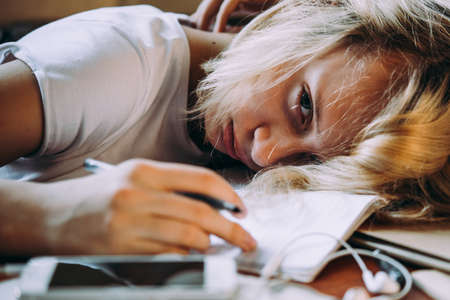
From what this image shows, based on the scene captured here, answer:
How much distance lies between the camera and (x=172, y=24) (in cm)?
75

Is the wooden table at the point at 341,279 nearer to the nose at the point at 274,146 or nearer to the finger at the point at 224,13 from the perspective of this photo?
the nose at the point at 274,146

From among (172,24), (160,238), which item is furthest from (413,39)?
(160,238)

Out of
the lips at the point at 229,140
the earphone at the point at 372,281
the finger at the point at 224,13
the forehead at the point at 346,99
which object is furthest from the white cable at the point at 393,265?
the finger at the point at 224,13

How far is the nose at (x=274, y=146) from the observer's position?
0.65m

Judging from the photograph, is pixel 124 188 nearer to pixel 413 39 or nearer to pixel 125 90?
pixel 125 90

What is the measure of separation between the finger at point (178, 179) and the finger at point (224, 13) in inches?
25.1

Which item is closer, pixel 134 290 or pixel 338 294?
pixel 134 290

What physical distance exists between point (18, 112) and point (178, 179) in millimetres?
276

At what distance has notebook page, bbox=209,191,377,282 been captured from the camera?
0.41 meters

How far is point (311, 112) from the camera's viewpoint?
636 millimetres

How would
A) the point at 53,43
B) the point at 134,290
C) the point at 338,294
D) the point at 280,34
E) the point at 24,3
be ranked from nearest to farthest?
the point at 134,290
the point at 338,294
the point at 53,43
the point at 280,34
the point at 24,3

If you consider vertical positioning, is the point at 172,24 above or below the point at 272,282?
above

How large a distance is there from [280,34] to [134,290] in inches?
22.0

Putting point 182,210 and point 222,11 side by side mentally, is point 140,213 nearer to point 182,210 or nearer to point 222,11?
point 182,210
